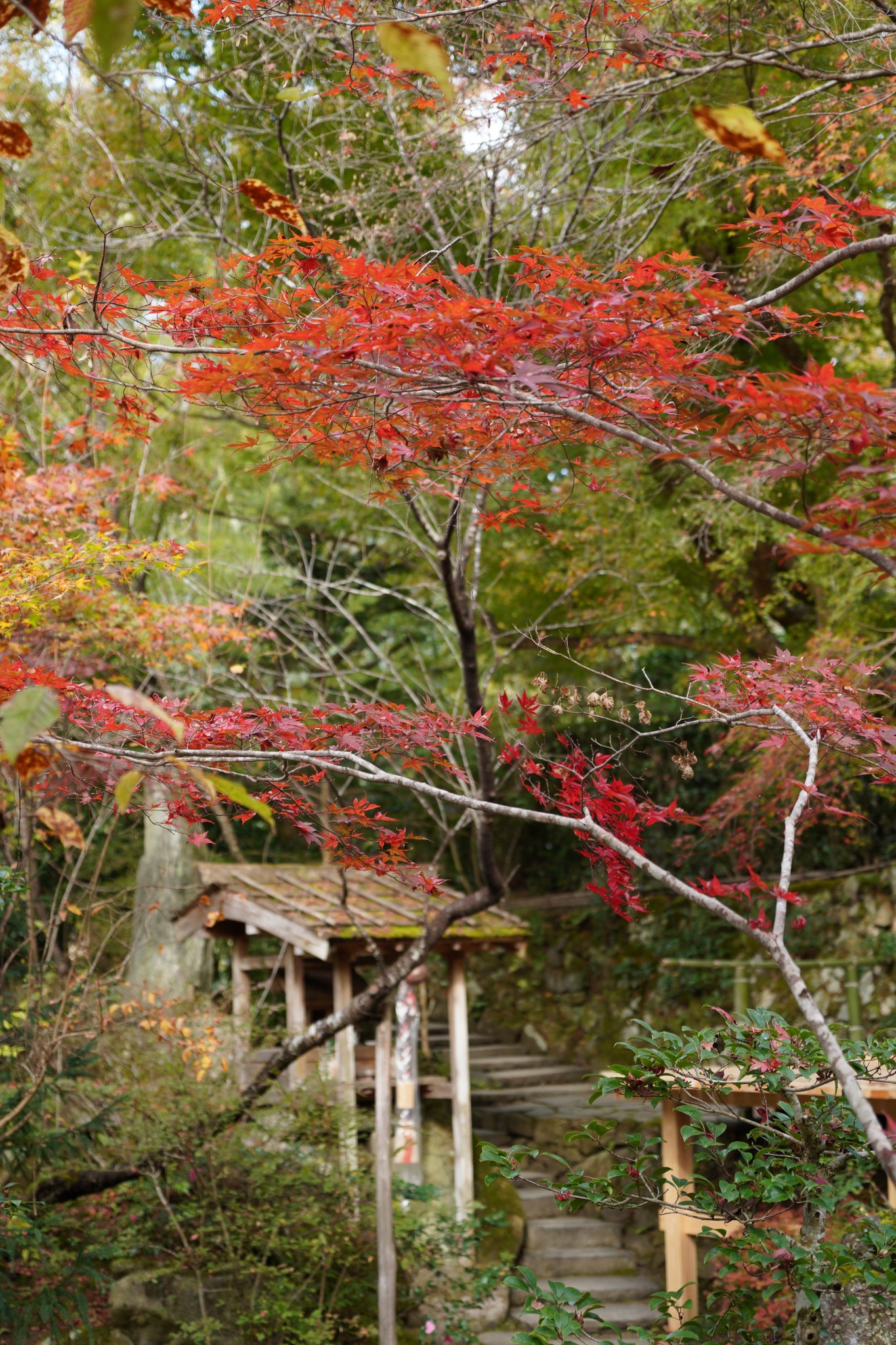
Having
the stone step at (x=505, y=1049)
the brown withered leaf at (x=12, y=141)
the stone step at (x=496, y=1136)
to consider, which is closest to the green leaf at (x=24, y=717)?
the brown withered leaf at (x=12, y=141)

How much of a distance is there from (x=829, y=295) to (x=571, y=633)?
3351mm

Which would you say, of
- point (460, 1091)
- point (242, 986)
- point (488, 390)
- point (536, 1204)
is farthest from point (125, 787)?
point (536, 1204)

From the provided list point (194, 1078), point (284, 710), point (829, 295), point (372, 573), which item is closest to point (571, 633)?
point (372, 573)

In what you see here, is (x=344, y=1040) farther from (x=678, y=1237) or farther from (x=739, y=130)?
(x=739, y=130)

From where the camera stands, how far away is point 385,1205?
233 inches

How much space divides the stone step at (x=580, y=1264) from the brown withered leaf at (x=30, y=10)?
306 inches

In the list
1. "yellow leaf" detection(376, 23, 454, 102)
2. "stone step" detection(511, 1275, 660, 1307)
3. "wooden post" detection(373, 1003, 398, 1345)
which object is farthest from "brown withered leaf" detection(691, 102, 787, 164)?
"stone step" detection(511, 1275, 660, 1307)

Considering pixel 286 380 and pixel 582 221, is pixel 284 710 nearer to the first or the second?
pixel 286 380

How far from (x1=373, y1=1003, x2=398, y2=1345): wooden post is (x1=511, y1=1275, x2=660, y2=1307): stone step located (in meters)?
1.68

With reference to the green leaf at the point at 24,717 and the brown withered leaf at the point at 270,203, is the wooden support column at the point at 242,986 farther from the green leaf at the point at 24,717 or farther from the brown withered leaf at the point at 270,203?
the green leaf at the point at 24,717

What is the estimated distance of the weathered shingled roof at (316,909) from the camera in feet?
23.3

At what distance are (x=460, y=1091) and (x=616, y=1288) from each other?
61.7 inches

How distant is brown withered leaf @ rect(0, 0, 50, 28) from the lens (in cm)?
139

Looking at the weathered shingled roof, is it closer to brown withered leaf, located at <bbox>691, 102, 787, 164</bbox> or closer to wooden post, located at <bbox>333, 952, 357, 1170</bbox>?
wooden post, located at <bbox>333, 952, 357, 1170</bbox>
